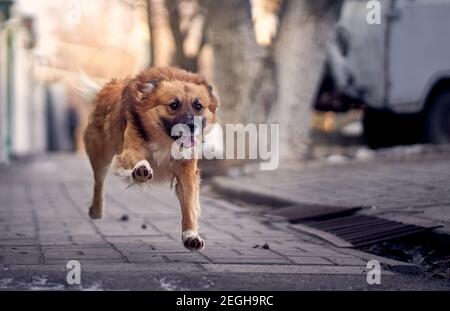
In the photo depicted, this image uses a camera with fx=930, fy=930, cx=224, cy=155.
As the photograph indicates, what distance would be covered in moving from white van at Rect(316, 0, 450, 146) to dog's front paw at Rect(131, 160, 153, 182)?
7554mm

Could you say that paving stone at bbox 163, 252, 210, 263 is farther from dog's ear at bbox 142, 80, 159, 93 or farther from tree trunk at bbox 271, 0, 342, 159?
tree trunk at bbox 271, 0, 342, 159

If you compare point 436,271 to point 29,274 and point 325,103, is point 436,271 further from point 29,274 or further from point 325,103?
point 325,103

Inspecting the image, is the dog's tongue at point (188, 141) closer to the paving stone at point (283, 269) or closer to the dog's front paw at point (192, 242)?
the dog's front paw at point (192, 242)

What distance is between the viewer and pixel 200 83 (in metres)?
6.21

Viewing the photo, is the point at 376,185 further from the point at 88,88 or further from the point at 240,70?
the point at 240,70

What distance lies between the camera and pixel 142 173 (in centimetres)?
568

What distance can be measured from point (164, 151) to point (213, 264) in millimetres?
1047

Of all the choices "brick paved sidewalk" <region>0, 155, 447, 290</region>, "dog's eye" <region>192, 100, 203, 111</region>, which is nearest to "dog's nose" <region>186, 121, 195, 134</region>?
"dog's eye" <region>192, 100, 203, 111</region>

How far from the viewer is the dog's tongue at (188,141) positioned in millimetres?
6057

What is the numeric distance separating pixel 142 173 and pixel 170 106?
0.58m

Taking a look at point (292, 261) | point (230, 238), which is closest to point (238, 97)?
point (230, 238)

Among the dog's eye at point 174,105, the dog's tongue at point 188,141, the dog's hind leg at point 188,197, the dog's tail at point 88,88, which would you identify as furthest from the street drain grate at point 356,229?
the dog's tail at point 88,88

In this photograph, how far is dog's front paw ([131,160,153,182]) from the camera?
5684 mm

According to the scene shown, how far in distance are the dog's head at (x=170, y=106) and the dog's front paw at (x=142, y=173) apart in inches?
16.4
